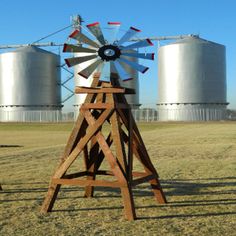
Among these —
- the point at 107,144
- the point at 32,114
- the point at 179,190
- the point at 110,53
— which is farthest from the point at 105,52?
the point at 32,114

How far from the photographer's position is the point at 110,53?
8.31 metres

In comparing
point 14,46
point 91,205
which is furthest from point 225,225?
point 14,46

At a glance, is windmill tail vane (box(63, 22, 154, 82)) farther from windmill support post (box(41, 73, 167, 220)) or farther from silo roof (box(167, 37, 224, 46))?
silo roof (box(167, 37, 224, 46))

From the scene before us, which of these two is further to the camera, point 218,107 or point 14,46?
point 14,46

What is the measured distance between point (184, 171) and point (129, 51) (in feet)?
16.8

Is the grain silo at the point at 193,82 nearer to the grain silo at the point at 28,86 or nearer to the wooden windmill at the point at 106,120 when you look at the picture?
the grain silo at the point at 28,86

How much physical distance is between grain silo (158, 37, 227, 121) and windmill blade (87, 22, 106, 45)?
57.2 metres

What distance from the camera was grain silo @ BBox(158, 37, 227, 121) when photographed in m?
64.7

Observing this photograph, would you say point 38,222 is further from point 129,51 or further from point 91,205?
point 129,51

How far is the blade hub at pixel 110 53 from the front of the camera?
27.2 ft

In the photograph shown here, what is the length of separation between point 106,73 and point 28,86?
6554 cm

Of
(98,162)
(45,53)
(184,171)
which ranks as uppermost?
(45,53)

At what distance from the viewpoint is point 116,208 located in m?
7.85

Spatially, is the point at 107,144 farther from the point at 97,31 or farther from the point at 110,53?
the point at 97,31
